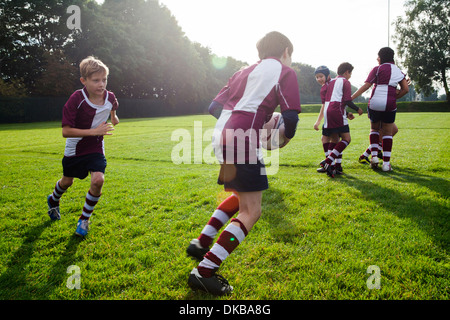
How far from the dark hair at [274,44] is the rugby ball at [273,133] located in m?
0.55

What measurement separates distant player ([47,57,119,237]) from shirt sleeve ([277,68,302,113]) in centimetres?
205

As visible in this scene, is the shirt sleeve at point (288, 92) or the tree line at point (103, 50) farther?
the tree line at point (103, 50)

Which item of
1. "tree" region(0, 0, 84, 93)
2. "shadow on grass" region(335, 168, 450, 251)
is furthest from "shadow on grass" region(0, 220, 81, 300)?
"tree" region(0, 0, 84, 93)

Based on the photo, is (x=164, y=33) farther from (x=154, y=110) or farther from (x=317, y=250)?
(x=317, y=250)

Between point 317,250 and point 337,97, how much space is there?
401 centimetres

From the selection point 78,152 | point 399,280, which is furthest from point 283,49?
point 78,152

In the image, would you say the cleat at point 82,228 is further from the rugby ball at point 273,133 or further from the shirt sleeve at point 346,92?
the shirt sleeve at point 346,92

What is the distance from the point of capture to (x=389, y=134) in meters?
6.14

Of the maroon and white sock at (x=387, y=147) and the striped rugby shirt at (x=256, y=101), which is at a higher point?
the striped rugby shirt at (x=256, y=101)

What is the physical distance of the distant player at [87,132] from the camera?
329 centimetres

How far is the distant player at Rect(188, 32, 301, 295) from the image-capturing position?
2293mm

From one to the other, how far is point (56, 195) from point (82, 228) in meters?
0.74

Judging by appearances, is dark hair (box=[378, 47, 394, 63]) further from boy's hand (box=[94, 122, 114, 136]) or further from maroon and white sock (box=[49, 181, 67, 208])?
maroon and white sock (box=[49, 181, 67, 208])

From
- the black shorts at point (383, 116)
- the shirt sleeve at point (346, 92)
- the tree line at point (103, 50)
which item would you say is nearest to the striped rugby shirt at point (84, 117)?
the shirt sleeve at point (346, 92)
